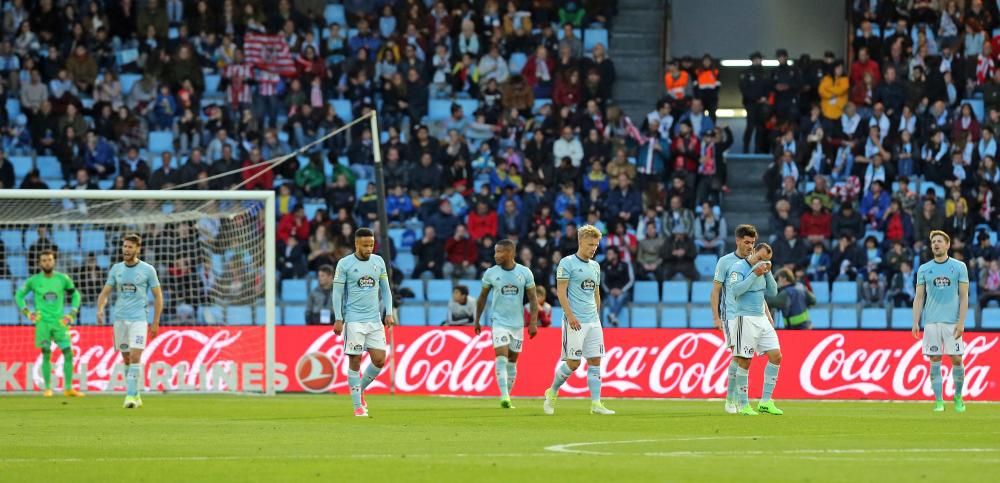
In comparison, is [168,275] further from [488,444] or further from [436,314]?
[488,444]

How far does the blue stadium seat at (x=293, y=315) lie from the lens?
1072 inches

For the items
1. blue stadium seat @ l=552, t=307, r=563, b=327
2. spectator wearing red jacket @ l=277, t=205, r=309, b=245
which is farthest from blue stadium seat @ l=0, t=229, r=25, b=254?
blue stadium seat @ l=552, t=307, r=563, b=327

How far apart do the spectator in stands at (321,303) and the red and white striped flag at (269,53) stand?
6.96 metres

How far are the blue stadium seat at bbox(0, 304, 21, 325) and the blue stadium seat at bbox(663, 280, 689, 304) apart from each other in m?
10.1

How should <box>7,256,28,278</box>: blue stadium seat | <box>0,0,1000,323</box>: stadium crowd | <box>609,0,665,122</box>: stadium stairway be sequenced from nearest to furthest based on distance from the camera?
<box>7,256,28,278</box>: blue stadium seat → <box>0,0,1000,323</box>: stadium crowd → <box>609,0,665,122</box>: stadium stairway

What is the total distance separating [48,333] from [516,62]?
1191cm

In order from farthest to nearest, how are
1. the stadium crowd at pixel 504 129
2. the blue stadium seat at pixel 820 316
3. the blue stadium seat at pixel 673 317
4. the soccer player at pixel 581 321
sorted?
the stadium crowd at pixel 504 129, the blue stadium seat at pixel 673 317, the blue stadium seat at pixel 820 316, the soccer player at pixel 581 321

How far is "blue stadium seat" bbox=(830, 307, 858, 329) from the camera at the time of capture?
26375 mm

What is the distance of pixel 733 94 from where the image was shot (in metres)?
35.7

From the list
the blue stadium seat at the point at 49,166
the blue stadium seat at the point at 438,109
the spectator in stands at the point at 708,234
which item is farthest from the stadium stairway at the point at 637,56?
the blue stadium seat at the point at 49,166

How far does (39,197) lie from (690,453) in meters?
14.4

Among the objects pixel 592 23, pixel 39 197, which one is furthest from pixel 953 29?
pixel 39 197

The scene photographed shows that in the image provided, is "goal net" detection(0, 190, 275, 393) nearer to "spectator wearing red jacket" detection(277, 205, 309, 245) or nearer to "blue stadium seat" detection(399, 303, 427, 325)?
"spectator wearing red jacket" detection(277, 205, 309, 245)

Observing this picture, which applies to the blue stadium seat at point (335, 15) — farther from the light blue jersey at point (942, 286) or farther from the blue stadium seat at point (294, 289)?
the light blue jersey at point (942, 286)
